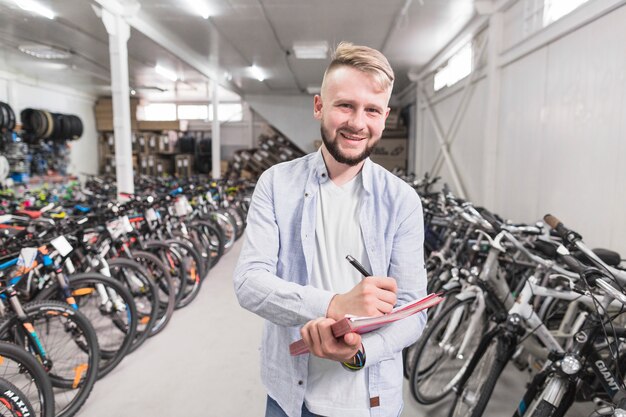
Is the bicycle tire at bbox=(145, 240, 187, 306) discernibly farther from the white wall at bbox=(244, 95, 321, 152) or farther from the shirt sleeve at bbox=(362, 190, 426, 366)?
the white wall at bbox=(244, 95, 321, 152)

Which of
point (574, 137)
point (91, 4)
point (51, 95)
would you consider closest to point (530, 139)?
point (574, 137)

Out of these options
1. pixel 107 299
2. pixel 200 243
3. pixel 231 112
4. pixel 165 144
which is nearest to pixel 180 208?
pixel 200 243

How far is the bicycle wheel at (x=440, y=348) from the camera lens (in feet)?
7.01

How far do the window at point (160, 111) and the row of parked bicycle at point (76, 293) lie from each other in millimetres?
9898

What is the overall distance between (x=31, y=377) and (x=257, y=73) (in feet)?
26.8

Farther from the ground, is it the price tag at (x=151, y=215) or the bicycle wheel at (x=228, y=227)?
the price tag at (x=151, y=215)

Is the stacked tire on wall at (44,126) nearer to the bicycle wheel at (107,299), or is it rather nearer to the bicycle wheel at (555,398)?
the bicycle wheel at (107,299)

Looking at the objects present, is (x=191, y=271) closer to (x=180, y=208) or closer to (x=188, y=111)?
(x=180, y=208)

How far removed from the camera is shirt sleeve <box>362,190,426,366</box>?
Answer: 30.9 inches

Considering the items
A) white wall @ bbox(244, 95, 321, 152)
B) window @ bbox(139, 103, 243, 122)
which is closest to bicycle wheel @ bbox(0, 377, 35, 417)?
white wall @ bbox(244, 95, 321, 152)

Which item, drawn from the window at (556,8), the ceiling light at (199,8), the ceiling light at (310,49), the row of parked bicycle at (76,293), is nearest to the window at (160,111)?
the ceiling light at (310,49)

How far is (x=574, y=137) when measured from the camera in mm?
2992

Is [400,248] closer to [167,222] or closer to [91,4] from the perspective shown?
[167,222]

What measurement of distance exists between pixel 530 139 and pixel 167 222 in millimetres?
3386
